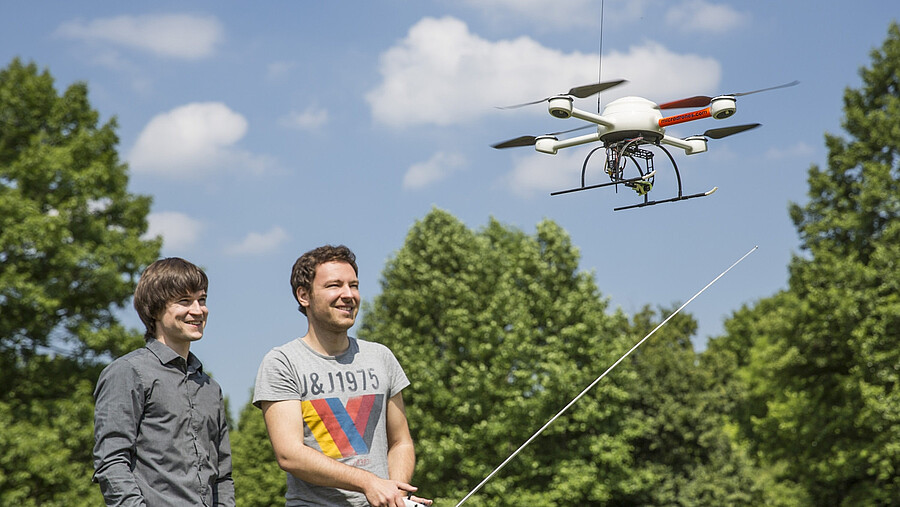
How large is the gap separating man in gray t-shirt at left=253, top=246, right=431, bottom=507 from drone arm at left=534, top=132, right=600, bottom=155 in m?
2.37

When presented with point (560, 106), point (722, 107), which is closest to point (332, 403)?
point (560, 106)

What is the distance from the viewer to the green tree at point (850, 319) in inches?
913

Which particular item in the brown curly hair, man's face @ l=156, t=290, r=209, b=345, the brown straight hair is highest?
the brown curly hair

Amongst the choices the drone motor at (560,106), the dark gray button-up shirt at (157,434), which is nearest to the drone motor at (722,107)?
the drone motor at (560,106)

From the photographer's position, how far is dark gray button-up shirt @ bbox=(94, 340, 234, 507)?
3.35 m

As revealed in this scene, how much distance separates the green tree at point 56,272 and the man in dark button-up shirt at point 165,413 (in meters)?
17.9

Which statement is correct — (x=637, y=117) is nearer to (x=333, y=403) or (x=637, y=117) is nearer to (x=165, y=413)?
(x=333, y=403)

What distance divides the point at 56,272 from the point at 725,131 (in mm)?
19287

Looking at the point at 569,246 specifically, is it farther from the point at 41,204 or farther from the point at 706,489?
the point at 41,204

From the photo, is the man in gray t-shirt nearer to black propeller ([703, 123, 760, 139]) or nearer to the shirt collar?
the shirt collar

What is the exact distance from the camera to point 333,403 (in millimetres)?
4109

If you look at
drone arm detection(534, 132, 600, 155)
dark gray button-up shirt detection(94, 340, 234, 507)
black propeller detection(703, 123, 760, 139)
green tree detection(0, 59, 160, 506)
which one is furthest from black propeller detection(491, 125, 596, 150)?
green tree detection(0, 59, 160, 506)

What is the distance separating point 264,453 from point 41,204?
64.6 ft

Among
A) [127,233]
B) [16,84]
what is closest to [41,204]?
[127,233]
